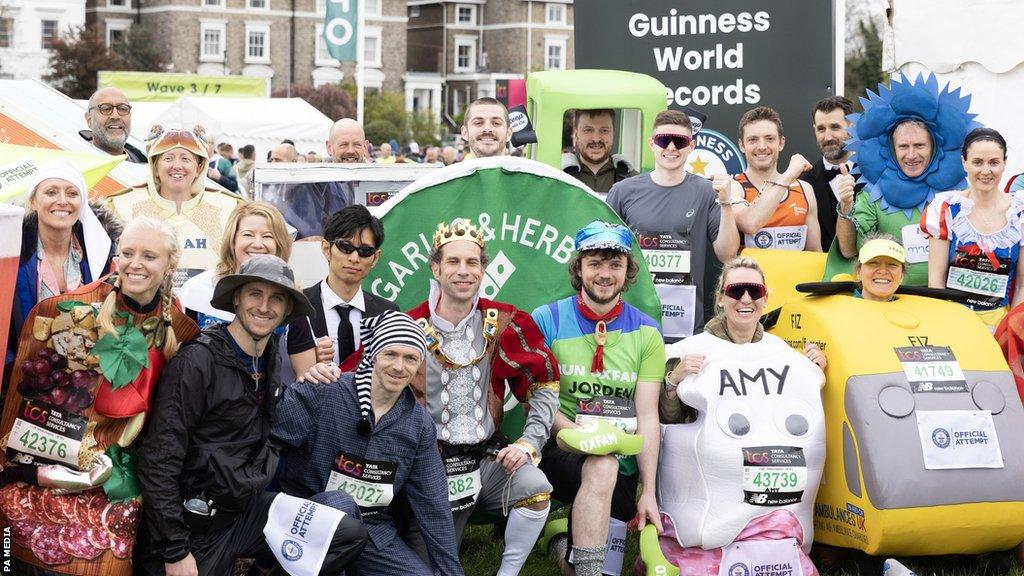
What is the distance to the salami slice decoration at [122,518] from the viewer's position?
425 cm

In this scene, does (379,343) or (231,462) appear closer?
(231,462)

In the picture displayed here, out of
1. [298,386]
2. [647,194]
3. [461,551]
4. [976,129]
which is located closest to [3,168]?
[298,386]

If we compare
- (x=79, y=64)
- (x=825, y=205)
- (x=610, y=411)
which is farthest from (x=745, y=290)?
(x=79, y=64)

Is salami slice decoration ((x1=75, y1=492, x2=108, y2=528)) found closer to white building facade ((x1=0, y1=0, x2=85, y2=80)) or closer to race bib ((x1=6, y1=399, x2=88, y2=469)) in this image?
race bib ((x1=6, y1=399, x2=88, y2=469))

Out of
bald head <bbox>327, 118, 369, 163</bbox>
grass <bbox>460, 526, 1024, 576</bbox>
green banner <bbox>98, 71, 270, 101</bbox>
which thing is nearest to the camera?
grass <bbox>460, 526, 1024, 576</bbox>

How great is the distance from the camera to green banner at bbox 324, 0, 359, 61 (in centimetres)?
2079

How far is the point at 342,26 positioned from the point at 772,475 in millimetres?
17187

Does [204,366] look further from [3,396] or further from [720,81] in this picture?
[720,81]

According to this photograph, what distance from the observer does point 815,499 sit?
5.29m

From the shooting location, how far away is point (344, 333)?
511 cm

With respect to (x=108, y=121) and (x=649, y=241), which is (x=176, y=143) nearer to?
(x=108, y=121)

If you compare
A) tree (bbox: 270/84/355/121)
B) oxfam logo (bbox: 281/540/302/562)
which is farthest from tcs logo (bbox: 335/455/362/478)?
tree (bbox: 270/84/355/121)

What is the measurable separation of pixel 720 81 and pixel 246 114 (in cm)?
2215

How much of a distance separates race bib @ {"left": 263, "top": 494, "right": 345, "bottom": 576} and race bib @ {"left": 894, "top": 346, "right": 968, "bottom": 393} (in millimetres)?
2347
